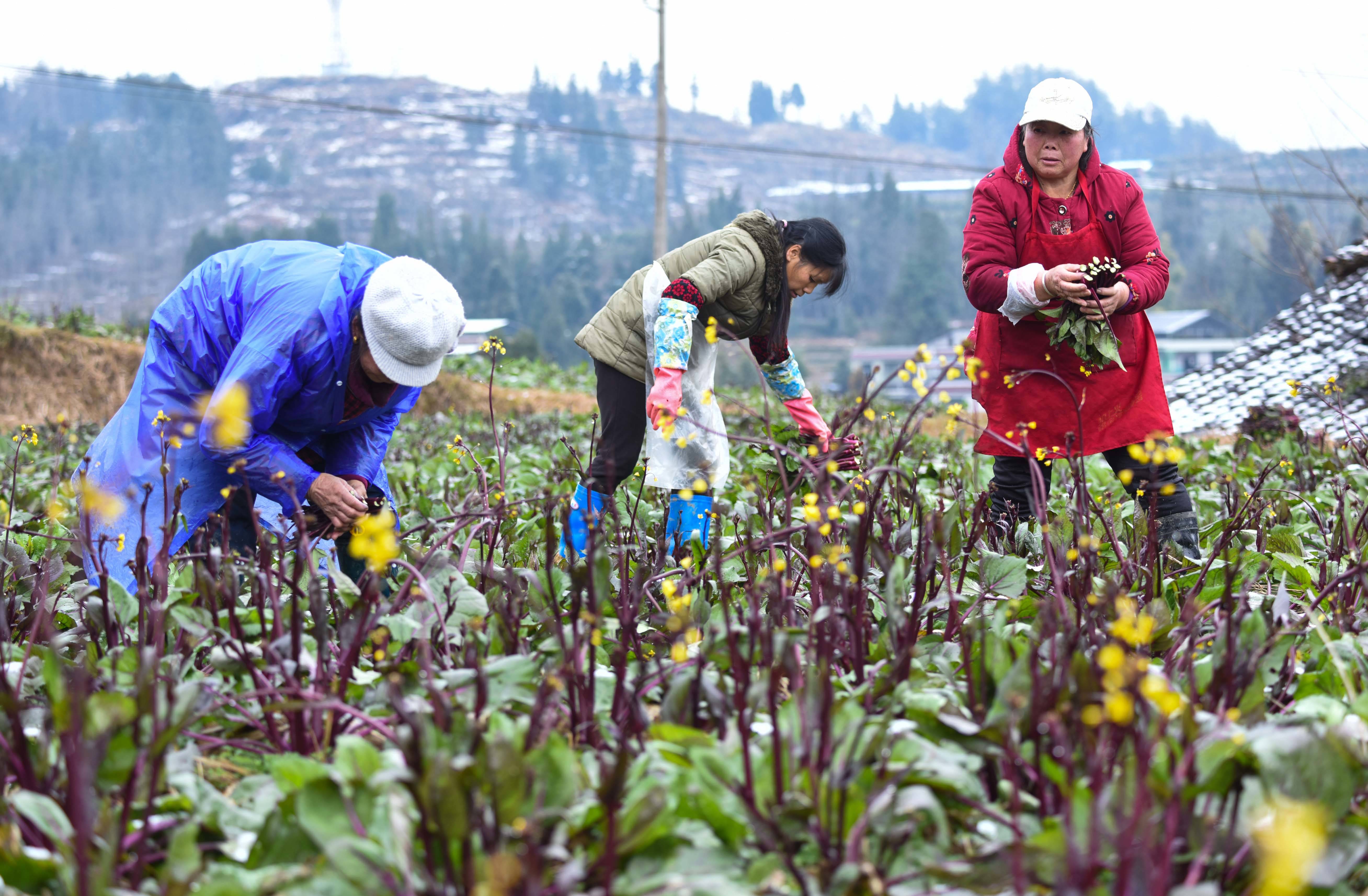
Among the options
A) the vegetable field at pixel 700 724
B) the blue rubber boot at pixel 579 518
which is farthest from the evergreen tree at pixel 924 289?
the vegetable field at pixel 700 724

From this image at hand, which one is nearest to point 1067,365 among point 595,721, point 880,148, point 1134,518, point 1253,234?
point 1134,518

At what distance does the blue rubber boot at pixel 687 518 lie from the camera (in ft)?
10.8

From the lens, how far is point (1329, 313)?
1044 cm

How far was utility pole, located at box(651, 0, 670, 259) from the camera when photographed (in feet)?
68.2

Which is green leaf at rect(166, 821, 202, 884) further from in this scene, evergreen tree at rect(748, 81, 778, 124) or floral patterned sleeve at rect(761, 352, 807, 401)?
evergreen tree at rect(748, 81, 778, 124)

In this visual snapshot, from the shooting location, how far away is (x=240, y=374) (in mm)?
2623

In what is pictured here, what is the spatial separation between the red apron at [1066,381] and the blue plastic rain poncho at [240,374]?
1784 mm

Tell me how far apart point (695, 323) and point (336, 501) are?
150 cm

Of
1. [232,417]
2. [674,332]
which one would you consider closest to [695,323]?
[674,332]

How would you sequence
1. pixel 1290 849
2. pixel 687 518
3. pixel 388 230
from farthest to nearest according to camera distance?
1. pixel 388 230
2. pixel 687 518
3. pixel 1290 849

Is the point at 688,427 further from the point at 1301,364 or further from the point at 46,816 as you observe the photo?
the point at 1301,364

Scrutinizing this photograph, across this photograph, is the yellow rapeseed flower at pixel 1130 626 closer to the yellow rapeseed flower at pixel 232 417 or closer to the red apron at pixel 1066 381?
the yellow rapeseed flower at pixel 232 417

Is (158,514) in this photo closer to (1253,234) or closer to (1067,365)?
(1067,365)

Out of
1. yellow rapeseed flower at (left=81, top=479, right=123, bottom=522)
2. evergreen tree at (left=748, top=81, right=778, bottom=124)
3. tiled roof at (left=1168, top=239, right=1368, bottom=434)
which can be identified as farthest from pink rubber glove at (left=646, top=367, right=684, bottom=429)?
evergreen tree at (left=748, top=81, right=778, bottom=124)
